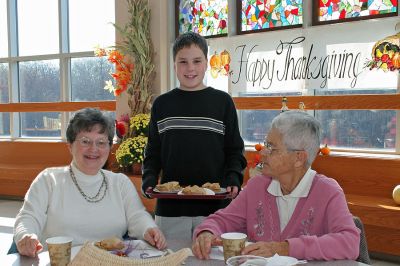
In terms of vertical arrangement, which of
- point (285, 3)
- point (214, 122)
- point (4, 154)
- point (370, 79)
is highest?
point (285, 3)

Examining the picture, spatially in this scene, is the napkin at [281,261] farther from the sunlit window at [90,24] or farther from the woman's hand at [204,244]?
the sunlit window at [90,24]

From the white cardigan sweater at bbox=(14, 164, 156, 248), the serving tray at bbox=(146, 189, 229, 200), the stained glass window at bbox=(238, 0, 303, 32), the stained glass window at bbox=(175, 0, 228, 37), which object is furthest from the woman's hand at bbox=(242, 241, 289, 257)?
the stained glass window at bbox=(175, 0, 228, 37)

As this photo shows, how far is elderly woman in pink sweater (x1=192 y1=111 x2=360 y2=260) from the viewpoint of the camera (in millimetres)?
1651

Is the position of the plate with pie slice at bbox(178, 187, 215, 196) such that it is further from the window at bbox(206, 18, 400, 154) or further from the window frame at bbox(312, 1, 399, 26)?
the window frame at bbox(312, 1, 399, 26)

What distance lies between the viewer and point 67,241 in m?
1.46

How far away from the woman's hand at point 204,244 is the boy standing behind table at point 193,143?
65 centimetres

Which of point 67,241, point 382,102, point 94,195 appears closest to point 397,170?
point 382,102

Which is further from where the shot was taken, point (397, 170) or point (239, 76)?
point (239, 76)

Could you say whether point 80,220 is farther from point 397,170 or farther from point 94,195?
point 397,170

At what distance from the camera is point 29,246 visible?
164cm

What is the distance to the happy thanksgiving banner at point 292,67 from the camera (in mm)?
4355

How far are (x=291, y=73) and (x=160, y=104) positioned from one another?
8.56 ft

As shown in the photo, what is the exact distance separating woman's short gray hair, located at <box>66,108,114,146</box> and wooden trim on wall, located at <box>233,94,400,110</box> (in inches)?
115

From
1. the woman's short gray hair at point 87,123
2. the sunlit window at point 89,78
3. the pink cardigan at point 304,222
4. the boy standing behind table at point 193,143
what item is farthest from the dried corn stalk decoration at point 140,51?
the pink cardigan at point 304,222
